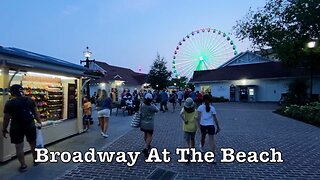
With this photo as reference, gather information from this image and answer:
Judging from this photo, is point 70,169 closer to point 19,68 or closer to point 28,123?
point 28,123

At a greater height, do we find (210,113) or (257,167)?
(210,113)

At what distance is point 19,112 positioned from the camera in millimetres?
6426

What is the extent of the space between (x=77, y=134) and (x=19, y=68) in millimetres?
4193

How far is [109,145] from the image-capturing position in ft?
30.4

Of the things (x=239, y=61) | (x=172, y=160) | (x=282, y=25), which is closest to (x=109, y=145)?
(x=172, y=160)

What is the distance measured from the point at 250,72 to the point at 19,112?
38.3 metres

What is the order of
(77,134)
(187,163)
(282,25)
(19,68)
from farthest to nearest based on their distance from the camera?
(282,25) < (77,134) < (19,68) < (187,163)

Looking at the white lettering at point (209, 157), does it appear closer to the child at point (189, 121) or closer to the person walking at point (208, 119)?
the person walking at point (208, 119)

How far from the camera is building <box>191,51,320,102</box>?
37750mm

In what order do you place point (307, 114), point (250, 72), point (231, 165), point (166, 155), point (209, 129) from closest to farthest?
point (231, 165) → point (209, 129) → point (166, 155) → point (307, 114) → point (250, 72)

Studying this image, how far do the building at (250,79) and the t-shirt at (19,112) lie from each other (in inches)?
1296

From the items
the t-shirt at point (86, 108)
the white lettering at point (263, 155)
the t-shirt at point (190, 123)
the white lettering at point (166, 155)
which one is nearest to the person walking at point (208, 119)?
the t-shirt at point (190, 123)

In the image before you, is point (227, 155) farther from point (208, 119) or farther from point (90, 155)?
point (90, 155)

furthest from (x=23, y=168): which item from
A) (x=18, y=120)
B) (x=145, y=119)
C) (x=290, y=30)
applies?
(x=290, y=30)
